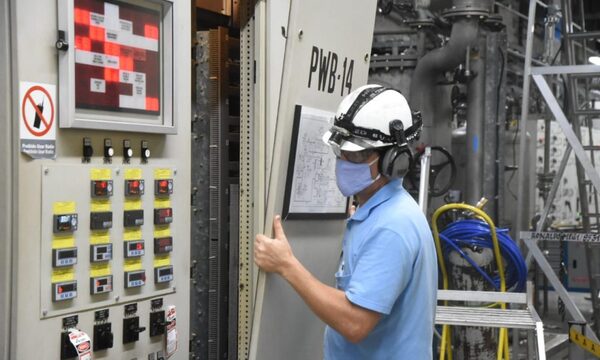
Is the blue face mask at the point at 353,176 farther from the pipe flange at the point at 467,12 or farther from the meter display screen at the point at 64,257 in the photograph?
the pipe flange at the point at 467,12

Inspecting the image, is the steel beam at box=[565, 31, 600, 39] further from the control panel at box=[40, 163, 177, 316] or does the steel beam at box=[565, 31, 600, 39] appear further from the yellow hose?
the control panel at box=[40, 163, 177, 316]

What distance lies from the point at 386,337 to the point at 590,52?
9.62 m

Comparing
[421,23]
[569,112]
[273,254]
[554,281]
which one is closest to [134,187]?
[273,254]

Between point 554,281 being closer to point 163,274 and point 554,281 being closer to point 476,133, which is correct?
point 476,133

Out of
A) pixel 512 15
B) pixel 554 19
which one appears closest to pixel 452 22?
pixel 554 19

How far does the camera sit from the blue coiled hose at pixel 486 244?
16.0ft

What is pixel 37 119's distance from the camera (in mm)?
2428

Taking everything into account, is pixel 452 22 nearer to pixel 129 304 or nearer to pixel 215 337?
pixel 215 337

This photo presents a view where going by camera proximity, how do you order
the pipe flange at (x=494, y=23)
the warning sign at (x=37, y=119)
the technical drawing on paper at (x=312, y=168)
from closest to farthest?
the warning sign at (x=37, y=119), the technical drawing on paper at (x=312, y=168), the pipe flange at (x=494, y=23)

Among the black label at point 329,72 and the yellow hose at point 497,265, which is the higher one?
the black label at point 329,72

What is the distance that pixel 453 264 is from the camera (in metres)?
5.09

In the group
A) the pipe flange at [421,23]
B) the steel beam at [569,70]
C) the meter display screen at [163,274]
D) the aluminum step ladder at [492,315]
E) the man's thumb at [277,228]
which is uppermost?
the pipe flange at [421,23]

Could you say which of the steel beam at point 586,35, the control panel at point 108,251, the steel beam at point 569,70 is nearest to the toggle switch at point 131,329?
the control panel at point 108,251

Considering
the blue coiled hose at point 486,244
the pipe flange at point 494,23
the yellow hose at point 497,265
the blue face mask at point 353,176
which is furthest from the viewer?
the pipe flange at point 494,23
